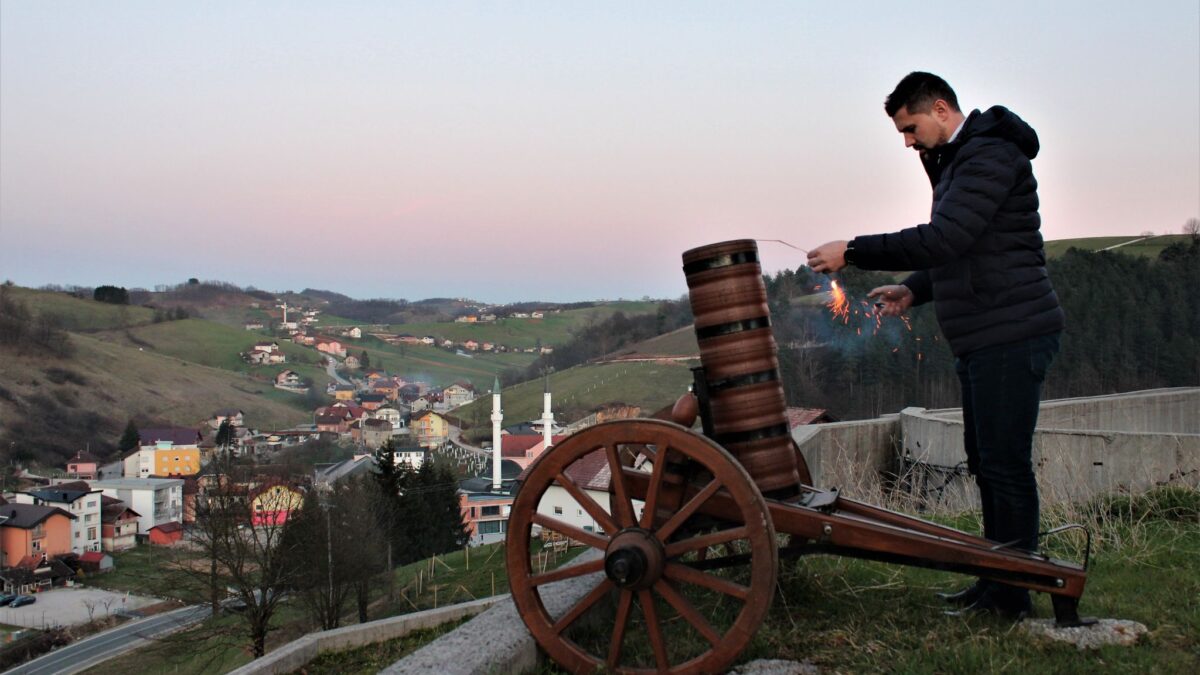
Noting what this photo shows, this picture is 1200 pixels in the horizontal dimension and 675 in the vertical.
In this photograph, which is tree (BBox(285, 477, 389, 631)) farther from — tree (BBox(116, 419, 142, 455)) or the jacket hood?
tree (BBox(116, 419, 142, 455))

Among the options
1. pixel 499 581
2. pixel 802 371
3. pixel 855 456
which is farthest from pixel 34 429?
pixel 855 456

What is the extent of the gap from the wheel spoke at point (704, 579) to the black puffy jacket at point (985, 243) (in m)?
1.19

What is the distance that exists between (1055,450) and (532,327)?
15501 cm

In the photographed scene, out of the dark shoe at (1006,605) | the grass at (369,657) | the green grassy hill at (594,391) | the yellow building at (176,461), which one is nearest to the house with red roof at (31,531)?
the yellow building at (176,461)

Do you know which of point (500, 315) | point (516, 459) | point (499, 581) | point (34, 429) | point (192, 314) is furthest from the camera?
point (500, 315)

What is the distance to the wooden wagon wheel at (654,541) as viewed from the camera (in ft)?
9.86

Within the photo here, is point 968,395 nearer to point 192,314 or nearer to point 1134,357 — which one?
point 1134,357

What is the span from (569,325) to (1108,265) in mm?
113477

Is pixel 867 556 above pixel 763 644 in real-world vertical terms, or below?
above

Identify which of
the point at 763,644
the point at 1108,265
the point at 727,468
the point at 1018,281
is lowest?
the point at 763,644

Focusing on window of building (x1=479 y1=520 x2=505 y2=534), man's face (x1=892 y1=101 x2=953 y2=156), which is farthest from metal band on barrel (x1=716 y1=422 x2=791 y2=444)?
window of building (x1=479 y1=520 x2=505 y2=534)

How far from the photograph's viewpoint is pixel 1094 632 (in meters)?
3.22

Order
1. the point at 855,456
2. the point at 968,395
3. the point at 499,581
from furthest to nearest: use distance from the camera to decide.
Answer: the point at 499,581
the point at 855,456
the point at 968,395

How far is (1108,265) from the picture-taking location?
52.7 metres
